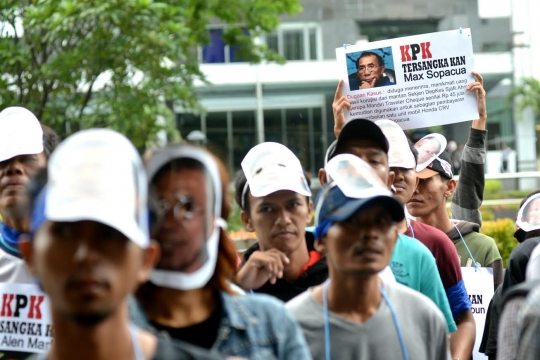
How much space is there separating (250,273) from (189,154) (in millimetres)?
962

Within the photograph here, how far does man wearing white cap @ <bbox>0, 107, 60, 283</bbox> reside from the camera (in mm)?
4254

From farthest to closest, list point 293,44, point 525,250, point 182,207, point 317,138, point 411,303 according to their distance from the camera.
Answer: point 293,44, point 317,138, point 525,250, point 411,303, point 182,207

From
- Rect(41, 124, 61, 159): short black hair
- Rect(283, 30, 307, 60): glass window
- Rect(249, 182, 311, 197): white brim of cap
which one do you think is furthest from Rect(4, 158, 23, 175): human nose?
Rect(283, 30, 307, 60): glass window

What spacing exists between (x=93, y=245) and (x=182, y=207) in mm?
578

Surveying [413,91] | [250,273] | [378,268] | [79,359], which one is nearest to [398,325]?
[378,268]

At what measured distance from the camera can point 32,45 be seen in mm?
10328

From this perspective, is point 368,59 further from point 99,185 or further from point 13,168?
point 99,185

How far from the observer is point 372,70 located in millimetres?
5828

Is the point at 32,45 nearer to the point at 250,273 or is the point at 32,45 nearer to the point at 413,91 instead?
the point at 413,91

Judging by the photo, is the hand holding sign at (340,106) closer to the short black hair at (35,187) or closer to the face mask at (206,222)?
the face mask at (206,222)

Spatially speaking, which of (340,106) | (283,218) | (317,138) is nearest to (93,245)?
(283,218)

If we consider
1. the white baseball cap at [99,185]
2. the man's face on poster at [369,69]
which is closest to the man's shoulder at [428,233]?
the man's face on poster at [369,69]

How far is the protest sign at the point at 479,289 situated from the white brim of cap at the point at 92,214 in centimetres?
365

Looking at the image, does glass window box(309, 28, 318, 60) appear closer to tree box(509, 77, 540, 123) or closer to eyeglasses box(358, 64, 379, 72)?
tree box(509, 77, 540, 123)
